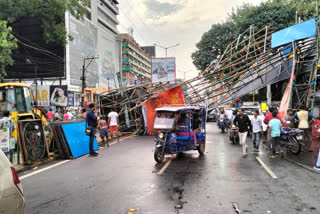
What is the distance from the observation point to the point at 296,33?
13.2m

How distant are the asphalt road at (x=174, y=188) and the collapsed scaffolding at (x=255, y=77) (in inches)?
264

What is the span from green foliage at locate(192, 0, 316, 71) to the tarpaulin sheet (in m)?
20.9

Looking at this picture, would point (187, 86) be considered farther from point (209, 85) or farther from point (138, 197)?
point (138, 197)

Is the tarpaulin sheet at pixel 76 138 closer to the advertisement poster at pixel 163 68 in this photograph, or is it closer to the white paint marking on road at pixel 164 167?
the white paint marking on road at pixel 164 167

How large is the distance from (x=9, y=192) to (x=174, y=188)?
3715mm

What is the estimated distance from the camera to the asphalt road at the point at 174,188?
453cm

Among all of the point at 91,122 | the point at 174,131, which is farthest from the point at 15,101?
Answer: the point at 174,131

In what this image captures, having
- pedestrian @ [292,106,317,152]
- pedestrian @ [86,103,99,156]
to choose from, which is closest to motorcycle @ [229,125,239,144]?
pedestrian @ [292,106,317,152]

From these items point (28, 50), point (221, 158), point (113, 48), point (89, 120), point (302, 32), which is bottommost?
point (221, 158)

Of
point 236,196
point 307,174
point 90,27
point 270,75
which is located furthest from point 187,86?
point 90,27

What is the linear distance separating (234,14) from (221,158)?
3434cm

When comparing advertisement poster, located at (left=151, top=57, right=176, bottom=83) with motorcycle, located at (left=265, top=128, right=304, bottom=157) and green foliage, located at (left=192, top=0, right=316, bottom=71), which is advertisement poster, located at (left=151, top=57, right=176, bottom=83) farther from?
motorcycle, located at (left=265, top=128, right=304, bottom=157)

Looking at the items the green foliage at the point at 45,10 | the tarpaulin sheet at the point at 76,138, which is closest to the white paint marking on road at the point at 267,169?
the tarpaulin sheet at the point at 76,138

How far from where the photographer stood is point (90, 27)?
4322 centimetres
